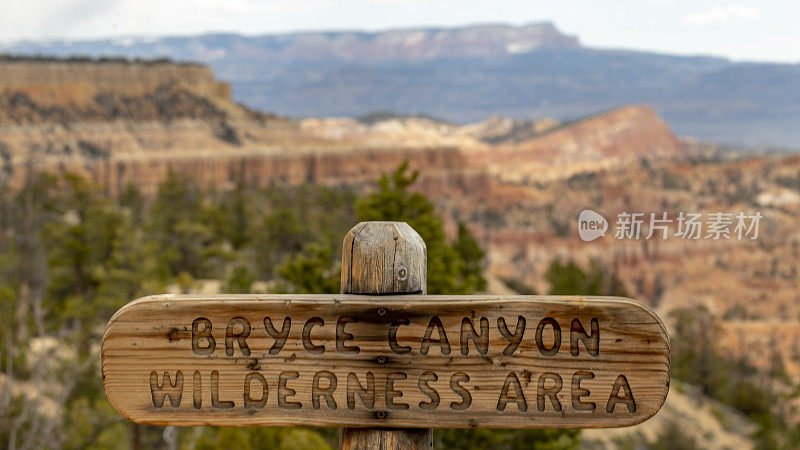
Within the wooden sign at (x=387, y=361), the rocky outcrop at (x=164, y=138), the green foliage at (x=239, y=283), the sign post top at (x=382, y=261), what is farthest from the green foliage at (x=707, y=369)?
the rocky outcrop at (x=164, y=138)

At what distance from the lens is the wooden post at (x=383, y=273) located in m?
2.41

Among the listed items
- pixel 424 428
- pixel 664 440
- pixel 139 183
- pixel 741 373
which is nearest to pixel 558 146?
pixel 139 183

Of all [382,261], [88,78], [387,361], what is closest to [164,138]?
[88,78]

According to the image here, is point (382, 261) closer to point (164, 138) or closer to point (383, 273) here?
point (383, 273)

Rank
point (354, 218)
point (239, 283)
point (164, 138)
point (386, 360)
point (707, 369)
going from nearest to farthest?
point (386, 360) < point (239, 283) < point (707, 369) < point (354, 218) < point (164, 138)

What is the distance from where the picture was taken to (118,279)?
23500mm

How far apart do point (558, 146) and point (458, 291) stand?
143177 mm

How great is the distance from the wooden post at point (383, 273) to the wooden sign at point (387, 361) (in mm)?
56

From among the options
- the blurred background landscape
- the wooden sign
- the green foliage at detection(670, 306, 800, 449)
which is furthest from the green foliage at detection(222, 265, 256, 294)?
the green foliage at detection(670, 306, 800, 449)

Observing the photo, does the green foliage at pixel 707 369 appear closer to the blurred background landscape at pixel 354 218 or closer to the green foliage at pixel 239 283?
the blurred background landscape at pixel 354 218

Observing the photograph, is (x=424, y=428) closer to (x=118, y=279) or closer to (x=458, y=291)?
(x=458, y=291)

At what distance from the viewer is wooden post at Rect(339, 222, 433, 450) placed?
241cm

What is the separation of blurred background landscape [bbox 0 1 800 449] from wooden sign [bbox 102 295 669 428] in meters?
1.29

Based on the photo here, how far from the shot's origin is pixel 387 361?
2359mm
